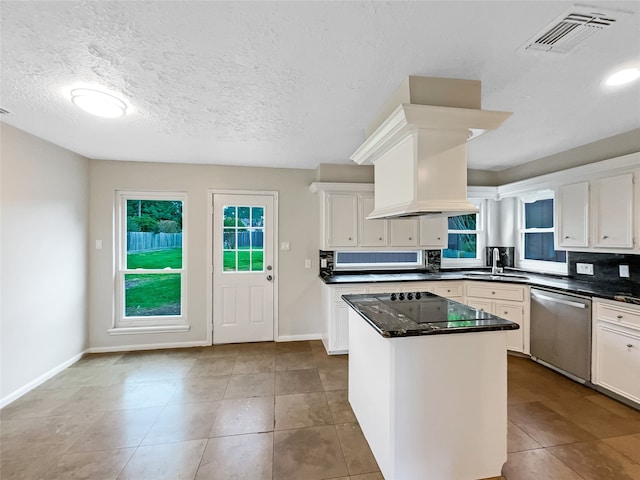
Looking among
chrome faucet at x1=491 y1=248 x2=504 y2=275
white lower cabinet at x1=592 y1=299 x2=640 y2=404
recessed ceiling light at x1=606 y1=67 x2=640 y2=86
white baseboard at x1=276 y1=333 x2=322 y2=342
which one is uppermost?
recessed ceiling light at x1=606 y1=67 x2=640 y2=86

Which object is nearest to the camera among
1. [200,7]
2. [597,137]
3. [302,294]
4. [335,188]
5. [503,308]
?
[200,7]

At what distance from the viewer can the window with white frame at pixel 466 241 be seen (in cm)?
438

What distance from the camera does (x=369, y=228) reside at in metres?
3.83

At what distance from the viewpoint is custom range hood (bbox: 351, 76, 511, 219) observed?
1702 millimetres

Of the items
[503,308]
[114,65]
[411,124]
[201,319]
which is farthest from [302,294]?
[114,65]

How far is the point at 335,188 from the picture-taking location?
146 inches

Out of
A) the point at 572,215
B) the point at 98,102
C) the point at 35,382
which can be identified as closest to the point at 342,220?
the point at 572,215

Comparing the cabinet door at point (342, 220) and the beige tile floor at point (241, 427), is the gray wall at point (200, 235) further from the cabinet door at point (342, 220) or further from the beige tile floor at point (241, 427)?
the beige tile floor at point (241, 427)

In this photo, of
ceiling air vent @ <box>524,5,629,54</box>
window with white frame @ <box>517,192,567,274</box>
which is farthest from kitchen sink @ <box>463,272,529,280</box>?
ceiling air vent @ <box>524,5,629,54</box>

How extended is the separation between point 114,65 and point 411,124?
1763 mm

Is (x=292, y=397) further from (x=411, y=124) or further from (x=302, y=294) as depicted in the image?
(x=411, y=124)

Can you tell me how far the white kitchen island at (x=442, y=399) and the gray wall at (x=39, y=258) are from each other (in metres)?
3.20

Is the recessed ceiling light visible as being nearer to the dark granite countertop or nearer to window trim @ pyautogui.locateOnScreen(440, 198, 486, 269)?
the dark granite countertop

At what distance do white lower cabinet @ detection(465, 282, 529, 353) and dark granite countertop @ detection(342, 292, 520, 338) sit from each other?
1631mm
